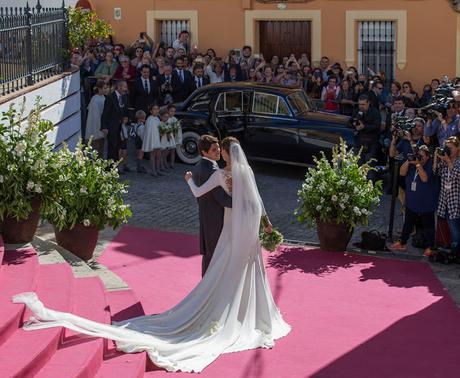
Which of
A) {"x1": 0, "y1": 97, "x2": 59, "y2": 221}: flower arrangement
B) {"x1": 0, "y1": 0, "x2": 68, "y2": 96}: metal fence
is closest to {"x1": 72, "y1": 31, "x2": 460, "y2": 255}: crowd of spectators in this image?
{"x1": 0, "y1": 0, "x2": 68, "y2": 96}: metal fence

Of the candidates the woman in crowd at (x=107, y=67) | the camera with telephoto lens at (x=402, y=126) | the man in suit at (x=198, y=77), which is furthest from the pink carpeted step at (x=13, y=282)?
the woman in crowd at (x=107, y=67)

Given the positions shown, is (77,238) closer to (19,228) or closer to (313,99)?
(19,228)

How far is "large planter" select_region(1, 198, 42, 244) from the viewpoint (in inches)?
421

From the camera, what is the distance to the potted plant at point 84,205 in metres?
11.6

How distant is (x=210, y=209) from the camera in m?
9.98

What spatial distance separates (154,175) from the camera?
59.5ft

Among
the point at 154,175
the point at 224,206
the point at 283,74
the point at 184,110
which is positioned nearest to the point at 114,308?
the point at 224,206

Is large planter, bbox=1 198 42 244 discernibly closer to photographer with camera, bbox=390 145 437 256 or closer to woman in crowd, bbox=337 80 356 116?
photographer with camera, bbox=390 145 437 256

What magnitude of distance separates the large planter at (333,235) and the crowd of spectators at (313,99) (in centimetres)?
81

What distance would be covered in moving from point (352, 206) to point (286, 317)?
2.95 metres

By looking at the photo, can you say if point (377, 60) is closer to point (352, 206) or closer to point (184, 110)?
point (184, 110)

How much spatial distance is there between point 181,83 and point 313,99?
2.75 meters

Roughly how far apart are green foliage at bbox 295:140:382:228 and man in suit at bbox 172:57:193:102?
26.0 ft

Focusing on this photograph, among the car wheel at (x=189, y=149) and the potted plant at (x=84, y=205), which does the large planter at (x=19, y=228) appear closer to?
the potted plant at (x=84, y=205)
